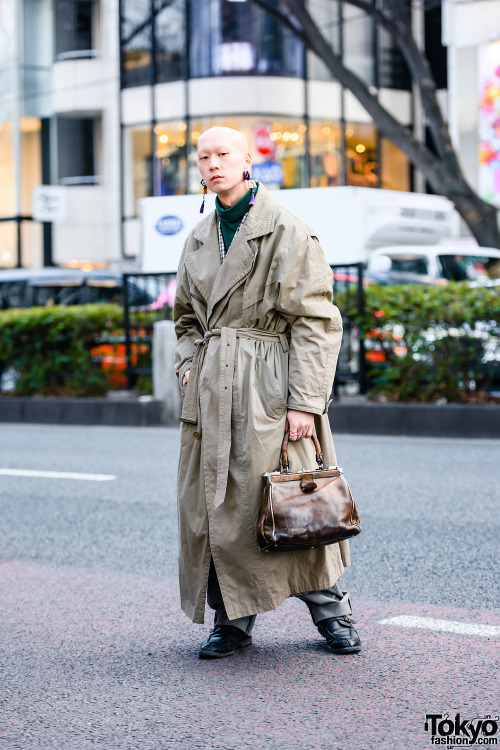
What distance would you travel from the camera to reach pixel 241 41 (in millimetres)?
29922

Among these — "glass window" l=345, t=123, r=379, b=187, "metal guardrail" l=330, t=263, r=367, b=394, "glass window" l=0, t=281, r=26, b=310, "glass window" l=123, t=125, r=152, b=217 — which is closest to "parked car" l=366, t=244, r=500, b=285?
"metal guardrail" l=330, t=263, r=367, b=394

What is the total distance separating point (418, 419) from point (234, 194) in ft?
26.3

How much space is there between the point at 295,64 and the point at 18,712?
92.2 feet

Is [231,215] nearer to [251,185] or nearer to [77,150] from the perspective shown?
[251,185]

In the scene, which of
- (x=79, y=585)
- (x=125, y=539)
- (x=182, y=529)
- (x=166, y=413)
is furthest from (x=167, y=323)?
(x=182, y=529)

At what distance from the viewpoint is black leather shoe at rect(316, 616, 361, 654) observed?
428 centimetres

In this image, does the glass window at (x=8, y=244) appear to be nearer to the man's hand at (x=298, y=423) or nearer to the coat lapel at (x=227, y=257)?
the coat lapel at (x=227, y=257)

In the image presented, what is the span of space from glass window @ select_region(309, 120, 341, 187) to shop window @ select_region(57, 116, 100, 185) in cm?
669

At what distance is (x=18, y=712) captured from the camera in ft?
12.4

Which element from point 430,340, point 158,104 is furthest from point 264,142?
point 430,340

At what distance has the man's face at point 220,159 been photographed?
4.16 metres

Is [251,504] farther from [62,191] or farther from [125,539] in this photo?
[62,191]

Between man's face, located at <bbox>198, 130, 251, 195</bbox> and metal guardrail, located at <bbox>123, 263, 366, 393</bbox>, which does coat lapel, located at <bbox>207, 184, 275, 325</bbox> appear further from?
metal guardrail, located at <bbox>123, 263, 366, 393</bbox>

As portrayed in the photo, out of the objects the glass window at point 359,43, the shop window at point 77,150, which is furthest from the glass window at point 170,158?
the glass window at point 359,43
